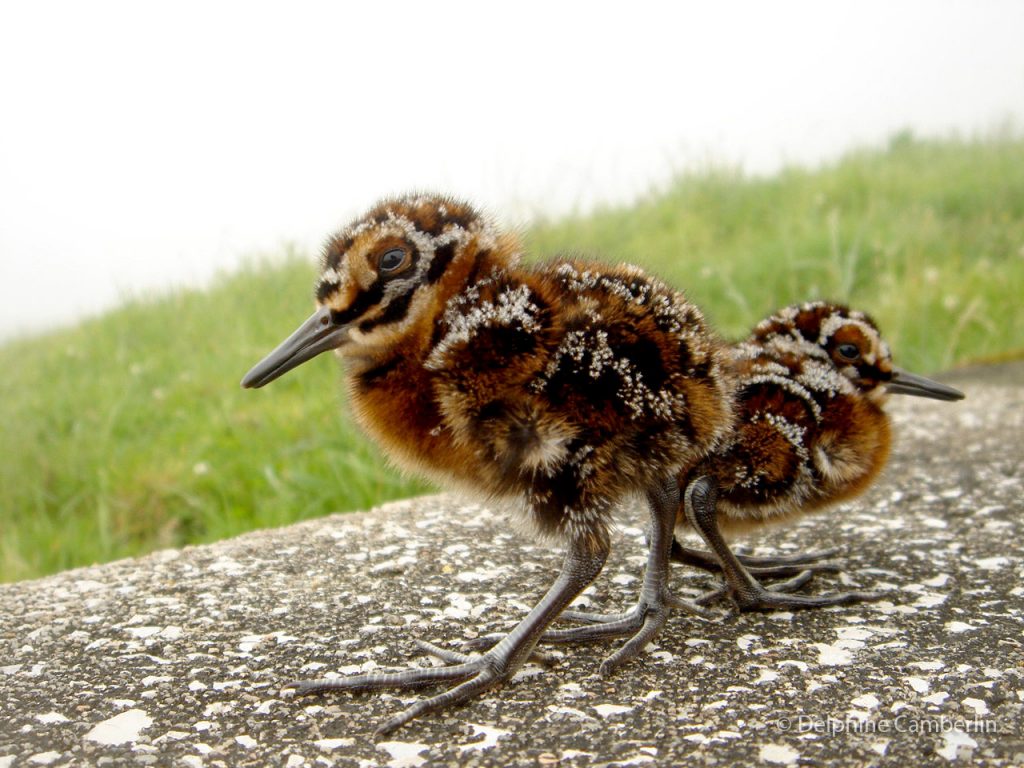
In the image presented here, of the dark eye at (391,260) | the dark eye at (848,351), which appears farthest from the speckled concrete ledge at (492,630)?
the dark eye at (391,260)

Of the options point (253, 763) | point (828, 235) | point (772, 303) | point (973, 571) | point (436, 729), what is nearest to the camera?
point (253, 763)

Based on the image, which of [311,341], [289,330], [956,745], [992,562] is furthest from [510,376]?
[289,330]

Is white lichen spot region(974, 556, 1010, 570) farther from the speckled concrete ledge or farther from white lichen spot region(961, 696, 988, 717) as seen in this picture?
white lichen spot region(961, 696, 988, 717)

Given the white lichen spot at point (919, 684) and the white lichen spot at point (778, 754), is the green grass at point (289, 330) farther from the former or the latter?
the white lichen spot at point (778, 754)

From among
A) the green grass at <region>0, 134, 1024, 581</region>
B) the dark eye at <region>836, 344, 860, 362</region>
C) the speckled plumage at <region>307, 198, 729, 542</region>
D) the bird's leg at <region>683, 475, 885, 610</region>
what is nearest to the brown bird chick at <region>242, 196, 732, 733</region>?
the speckled plumage at <region>307, 198, 729, 542</region>

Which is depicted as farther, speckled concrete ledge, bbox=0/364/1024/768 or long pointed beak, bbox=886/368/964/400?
long pointed beak, bbox=886/368/964/400

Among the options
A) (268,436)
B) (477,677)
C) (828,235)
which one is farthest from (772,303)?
(477,677)

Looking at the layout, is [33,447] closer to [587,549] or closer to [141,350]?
[141,350]
